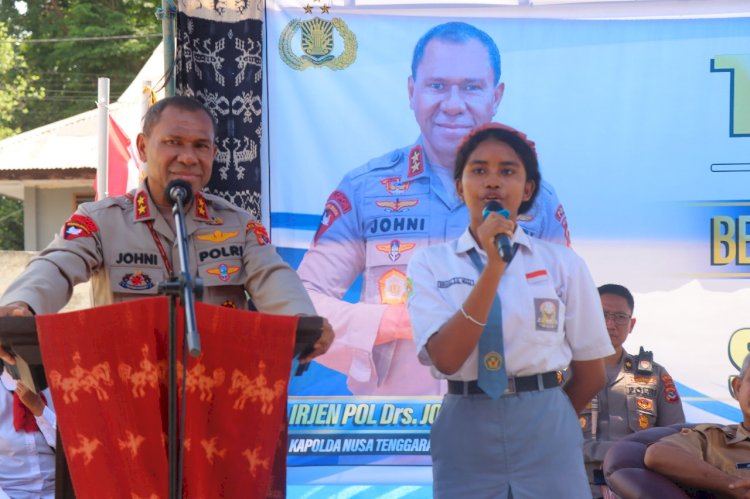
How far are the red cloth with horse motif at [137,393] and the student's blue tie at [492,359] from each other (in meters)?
0.67

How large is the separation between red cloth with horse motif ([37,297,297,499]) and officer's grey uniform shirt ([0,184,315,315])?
12.2 inches

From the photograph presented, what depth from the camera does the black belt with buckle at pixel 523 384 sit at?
2.93 meters

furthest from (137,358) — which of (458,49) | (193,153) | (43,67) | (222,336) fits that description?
(43,67)

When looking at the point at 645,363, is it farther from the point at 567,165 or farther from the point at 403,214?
the point at 403,214

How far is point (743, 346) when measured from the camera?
4.76 m

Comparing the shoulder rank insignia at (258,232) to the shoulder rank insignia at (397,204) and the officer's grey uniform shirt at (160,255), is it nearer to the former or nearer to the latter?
the officer's grey uniform shirt at (160,255)

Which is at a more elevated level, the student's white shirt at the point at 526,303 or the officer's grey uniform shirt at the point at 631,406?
the student's white shirt at the point at 526,303

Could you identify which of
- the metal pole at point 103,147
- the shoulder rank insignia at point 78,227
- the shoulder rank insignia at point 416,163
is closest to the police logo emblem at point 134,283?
the shoulder rank insignia at point 78,227

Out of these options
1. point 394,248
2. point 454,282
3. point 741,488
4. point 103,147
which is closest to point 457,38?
point 394,248

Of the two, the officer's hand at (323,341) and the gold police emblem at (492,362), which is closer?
the officer's hand at (323,341)

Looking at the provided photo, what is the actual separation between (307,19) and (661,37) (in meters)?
1.73

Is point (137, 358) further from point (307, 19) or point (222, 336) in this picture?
point (307, 19)

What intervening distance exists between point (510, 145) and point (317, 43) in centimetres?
184

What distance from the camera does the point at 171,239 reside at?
292 centimetres
